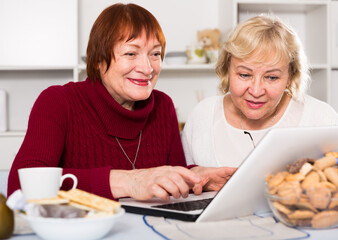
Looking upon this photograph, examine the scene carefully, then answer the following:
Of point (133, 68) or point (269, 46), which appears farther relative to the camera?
point (269, 46)

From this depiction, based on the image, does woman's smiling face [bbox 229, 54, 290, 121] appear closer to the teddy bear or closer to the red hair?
the red hair

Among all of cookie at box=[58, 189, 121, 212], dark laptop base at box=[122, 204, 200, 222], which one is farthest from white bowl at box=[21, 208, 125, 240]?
dark laptop base at box=[122, 204, 200, 222]

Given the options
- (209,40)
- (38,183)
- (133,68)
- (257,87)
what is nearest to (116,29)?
(133,68)

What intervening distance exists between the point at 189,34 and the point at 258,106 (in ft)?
5.73

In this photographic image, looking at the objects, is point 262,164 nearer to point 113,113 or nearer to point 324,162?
point 324,162

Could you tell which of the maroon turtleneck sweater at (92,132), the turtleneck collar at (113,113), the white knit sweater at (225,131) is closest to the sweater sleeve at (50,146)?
the maroon turtleneck sweater at (92,132)

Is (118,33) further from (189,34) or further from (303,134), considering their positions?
(189,34)

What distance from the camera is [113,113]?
147cm

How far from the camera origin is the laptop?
0.77 m

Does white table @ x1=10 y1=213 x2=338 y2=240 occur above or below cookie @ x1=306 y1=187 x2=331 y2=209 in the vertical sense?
below

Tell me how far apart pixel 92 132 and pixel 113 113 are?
0.10 m

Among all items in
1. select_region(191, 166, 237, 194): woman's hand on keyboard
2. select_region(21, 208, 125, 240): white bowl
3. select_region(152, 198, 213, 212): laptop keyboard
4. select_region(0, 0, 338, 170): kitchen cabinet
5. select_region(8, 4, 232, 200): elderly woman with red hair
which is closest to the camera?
select_region(21, 208, 125, 240): white bowl

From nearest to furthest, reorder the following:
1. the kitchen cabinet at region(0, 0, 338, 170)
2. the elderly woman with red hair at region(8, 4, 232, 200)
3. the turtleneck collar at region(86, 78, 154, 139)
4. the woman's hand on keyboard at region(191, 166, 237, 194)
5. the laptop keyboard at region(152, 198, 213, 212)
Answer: the laptop keyboard at region(152, 198, 213, 212)
the woman's hand on keyboard at region(191, 166, 237, 194)
the elderly woman with red hair at region(8, 4, 232, 200)
the turtleneck collar at region(86, 78, 154, 139)
the kitchen cabinet at region(0, 0, 338, 170)

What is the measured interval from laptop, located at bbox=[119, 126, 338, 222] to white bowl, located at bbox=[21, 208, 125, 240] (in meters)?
0.20
